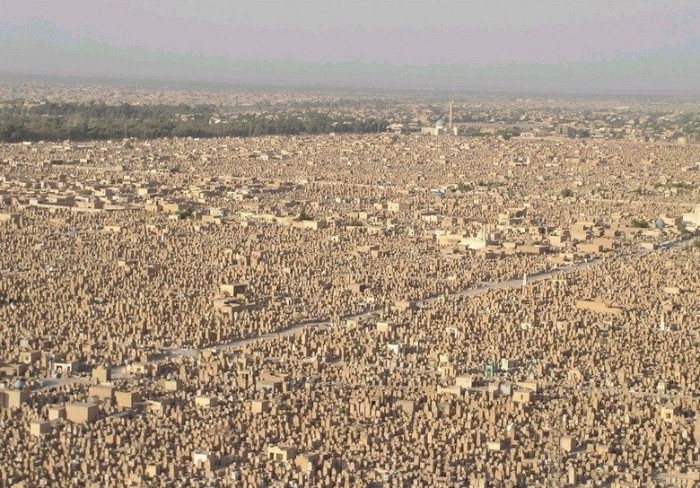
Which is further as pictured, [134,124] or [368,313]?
[134,124]

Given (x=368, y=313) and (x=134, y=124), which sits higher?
(x=368, y=313)

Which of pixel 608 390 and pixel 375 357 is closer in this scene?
pixel 608 390

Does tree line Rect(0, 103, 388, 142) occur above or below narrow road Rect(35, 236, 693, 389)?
below

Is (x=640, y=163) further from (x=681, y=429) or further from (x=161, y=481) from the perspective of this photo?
(x=161, y=481)

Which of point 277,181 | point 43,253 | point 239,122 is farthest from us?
Result: point 239,122

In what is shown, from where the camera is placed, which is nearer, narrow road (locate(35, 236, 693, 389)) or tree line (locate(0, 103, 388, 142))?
narrow road (locate(35, 236, 693, 389))

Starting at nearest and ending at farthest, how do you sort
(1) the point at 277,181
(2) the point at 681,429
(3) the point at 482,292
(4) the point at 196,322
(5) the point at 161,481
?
1. (5) the point at 161,481
2. (2) the point at 681,429
3. (4) the point at 196,322
4. (3) the point at 482,292
5. (1) the point at 277,181

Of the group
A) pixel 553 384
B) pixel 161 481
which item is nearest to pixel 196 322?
pixel 553 384

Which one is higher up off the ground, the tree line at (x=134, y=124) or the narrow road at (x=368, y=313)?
the narrow road at (x=368, y=313)

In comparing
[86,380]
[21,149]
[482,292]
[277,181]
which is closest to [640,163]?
[277,181]

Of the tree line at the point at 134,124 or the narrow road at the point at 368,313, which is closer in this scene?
the narrow road at the point at 368,313
